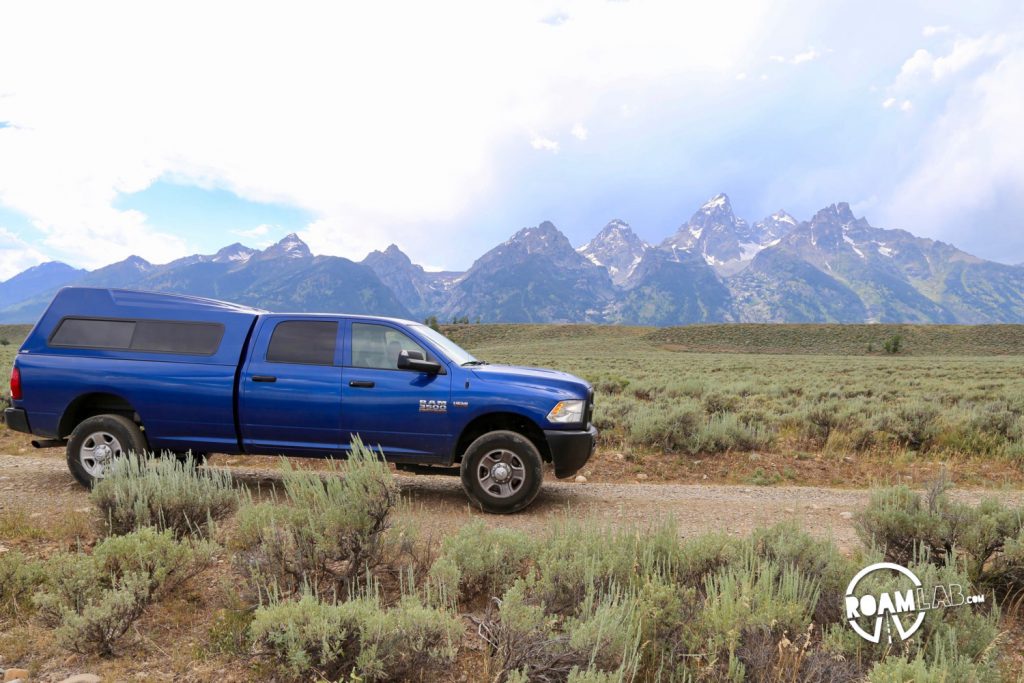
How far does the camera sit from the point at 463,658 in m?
3.26

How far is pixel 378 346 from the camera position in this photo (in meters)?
6.52

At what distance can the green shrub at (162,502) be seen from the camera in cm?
445

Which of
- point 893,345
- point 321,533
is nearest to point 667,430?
point 321,533

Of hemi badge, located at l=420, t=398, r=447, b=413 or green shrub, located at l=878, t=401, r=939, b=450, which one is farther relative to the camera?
green shrub, located at l=878, t=401, r=939, b=450

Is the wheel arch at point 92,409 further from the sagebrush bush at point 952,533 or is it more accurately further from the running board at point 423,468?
the sagebrush bush at point 952,533

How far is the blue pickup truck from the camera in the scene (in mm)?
6219

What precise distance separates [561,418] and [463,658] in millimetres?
3190

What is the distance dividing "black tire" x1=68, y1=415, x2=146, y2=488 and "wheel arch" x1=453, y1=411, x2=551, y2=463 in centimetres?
351

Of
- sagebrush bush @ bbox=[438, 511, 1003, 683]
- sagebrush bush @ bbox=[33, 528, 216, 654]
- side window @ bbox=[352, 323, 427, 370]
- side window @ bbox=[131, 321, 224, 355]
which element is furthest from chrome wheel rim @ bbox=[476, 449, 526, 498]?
side window @ bbox=[131, 321, 224, 355]

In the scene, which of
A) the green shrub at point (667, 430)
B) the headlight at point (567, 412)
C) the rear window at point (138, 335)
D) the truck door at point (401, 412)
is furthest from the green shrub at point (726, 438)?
the rear window at point (138, 335)

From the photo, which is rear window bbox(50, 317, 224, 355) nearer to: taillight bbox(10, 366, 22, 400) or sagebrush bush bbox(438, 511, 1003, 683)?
taillight bbox(10, 366, 22, 400)

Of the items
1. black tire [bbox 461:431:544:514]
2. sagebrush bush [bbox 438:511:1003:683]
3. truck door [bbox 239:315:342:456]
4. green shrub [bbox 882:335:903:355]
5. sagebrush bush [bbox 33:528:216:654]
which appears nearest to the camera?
sagebrush bush [bbox 438:511:1003:683]

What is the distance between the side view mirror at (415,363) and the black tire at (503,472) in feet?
2.94

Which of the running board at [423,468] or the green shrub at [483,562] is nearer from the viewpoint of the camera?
the green shrub at [483,562]
